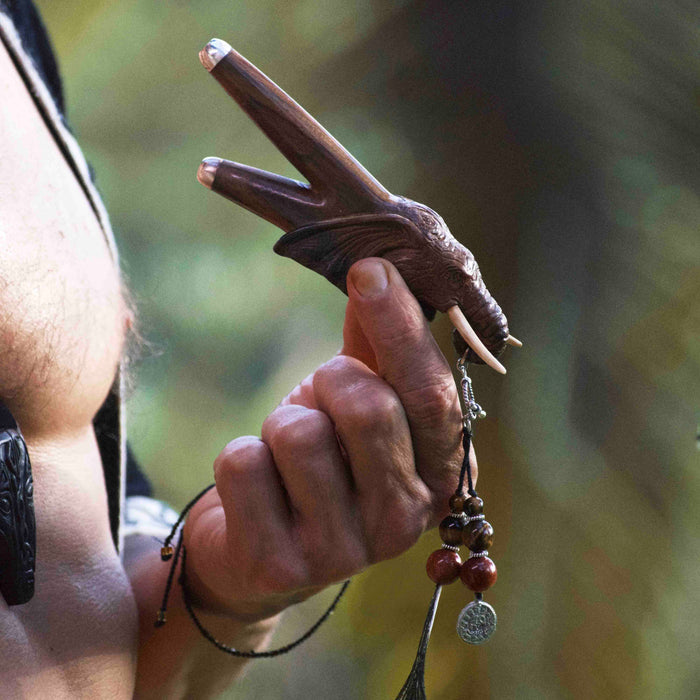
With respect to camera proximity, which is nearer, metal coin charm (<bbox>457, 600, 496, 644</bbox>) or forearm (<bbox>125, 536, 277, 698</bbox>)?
metal coin charm (<bbox>457, 600, 496, 644</bbox>)

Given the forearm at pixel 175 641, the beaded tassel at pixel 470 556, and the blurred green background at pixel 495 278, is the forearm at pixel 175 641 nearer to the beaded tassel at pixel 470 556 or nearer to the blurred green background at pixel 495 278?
the beaded tassel at pixel 470 556

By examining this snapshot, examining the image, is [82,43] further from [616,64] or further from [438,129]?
[616,64]

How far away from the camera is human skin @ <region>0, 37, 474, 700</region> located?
1.43 feet

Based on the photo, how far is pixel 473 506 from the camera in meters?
0.44

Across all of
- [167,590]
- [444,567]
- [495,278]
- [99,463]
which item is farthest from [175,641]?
[495,278]

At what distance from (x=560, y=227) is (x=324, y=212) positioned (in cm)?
77

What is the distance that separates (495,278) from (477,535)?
0.76 meters

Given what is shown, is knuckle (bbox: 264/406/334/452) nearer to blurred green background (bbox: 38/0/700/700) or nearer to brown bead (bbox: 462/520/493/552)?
brown bead (bbox: 462/520/493/552)

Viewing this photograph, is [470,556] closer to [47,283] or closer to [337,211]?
[337,211]

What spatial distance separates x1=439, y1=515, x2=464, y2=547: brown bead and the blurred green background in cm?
71

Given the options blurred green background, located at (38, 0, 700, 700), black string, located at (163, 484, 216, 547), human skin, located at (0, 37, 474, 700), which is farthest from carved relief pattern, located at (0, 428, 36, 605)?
blurred green background, located at (38, 0, 700, 700)

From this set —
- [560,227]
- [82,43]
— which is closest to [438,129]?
[560,227]

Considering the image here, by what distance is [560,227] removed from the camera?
112 cm

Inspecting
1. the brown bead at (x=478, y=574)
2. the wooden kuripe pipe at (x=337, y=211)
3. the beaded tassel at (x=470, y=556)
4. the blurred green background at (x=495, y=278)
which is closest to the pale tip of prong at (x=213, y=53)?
the wooden kuripe pipe at (x=337, y=211)
